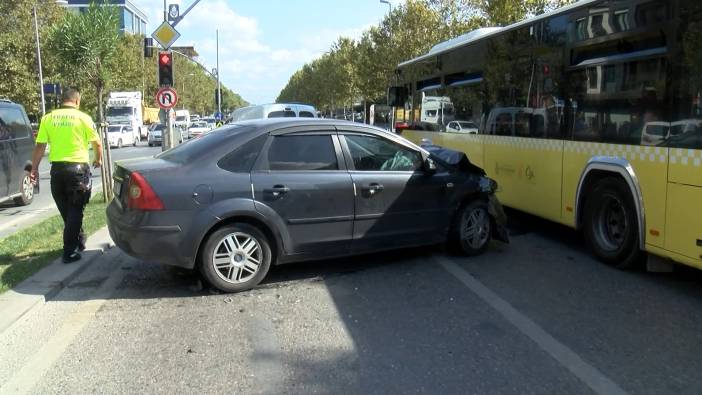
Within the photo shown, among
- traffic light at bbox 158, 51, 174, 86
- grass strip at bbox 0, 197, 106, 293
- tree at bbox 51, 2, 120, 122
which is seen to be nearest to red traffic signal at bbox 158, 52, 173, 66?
traffic light at bbox 158, 51, 174, 86

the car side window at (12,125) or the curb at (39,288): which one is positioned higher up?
the car side window at (12,125)

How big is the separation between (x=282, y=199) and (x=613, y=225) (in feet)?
11.8

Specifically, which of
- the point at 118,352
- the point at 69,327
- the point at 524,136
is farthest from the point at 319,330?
the point at 524,136

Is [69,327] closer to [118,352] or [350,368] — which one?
[118,352]

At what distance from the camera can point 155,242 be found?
17.2ft

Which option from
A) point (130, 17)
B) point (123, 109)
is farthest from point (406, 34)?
point (130, 17)

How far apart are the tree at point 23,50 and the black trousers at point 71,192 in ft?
96.5

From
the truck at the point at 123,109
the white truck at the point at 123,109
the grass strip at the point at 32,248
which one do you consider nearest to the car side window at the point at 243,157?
the grass strip at the point at 32,248

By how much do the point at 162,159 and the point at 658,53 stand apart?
15.8ft

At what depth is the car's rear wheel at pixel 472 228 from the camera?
21.9 feet

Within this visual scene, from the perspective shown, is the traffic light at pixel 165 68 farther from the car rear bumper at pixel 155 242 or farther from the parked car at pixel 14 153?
the car rear bumper at pixel 155 242

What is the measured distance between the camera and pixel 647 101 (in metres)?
5.62

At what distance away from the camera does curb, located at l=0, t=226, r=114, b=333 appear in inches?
192

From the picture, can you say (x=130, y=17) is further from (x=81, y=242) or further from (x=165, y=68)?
(x=81, y=242)
